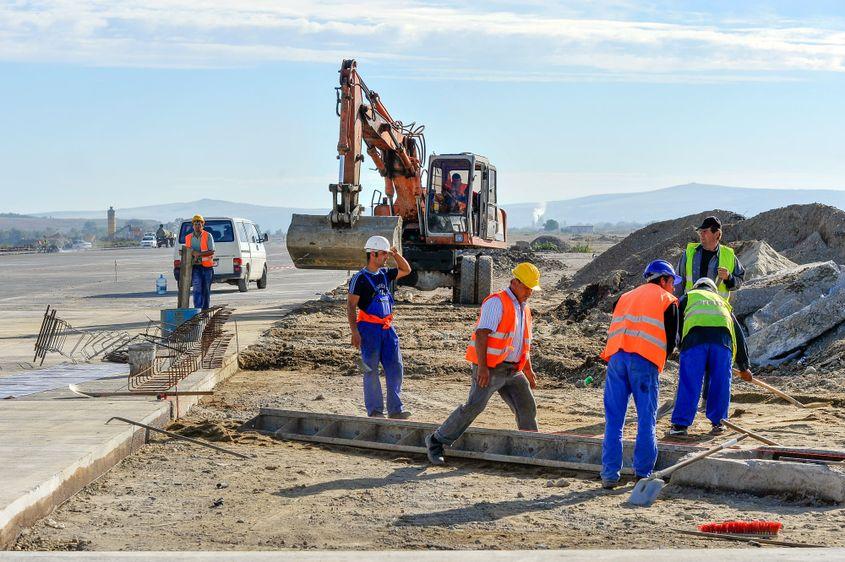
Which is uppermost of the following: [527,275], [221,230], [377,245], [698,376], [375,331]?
[221,230]

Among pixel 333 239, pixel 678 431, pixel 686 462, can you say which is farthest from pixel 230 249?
pixel 686 462

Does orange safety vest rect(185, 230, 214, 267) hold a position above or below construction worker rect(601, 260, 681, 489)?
above

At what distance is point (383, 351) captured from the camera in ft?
36.8

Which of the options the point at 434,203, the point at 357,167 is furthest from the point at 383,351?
the point at 434,203

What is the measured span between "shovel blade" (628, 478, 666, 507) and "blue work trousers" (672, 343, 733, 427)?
2051mm

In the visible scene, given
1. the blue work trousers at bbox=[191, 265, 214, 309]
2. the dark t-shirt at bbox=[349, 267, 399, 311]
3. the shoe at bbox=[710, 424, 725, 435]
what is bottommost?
the shoe at bbox=[710, 424, 725, 435]

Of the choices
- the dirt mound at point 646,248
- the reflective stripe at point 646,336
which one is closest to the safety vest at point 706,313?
the reflective stripe at point 646,336

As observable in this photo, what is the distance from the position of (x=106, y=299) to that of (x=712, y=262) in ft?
65.6

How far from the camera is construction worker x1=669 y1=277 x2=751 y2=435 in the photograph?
1046cm

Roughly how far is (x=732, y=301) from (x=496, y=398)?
5198 millimetres

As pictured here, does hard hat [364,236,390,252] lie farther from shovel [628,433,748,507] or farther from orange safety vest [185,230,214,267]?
orange safety vest [185,230,214,267]

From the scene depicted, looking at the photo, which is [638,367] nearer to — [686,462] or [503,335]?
[686,462]

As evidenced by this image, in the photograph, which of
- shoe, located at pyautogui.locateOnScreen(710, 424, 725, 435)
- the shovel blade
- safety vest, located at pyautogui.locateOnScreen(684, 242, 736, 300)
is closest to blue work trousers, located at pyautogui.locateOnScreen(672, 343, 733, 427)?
shoe, located at pyautogui.locateOnScreen(710, 424, 725, 435)

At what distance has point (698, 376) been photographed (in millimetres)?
10477
